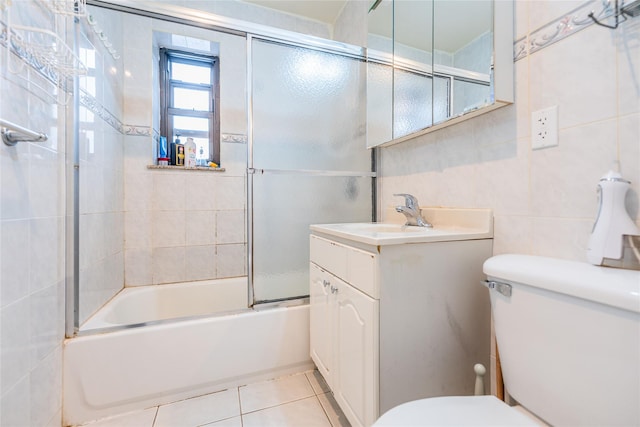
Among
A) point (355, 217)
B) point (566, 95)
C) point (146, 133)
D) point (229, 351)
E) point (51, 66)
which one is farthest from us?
point (146, 133)

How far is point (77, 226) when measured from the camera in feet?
4.04

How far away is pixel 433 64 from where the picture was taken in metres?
1.27

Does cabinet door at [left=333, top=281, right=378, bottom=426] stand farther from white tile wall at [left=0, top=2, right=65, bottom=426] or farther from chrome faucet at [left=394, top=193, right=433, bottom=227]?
white tile wall at [left=0, top=2, right=65, bottom=426]

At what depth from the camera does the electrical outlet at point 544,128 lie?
84cm

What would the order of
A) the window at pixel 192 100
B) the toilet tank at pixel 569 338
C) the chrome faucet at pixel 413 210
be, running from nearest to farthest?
the toilet tank at pixel 569 338, the chrome faucet at pixel 413 210, the window at pixel 192 100

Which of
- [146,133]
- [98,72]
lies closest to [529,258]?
[98,72]

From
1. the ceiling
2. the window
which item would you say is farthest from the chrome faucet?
the ceiling

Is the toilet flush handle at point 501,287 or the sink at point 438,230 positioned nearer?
the toilet flush handle at point 501,287

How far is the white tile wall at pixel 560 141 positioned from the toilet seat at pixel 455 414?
0.47 m

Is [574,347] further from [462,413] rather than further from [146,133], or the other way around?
[146,133]

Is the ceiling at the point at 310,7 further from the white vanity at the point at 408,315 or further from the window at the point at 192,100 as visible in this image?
the white vanity at the point at 408,315

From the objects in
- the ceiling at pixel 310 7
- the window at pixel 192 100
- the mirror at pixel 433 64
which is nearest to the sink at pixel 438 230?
the mirror at pixel 433 64

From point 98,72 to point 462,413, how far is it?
2.15 meters

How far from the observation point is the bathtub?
1.19 m
